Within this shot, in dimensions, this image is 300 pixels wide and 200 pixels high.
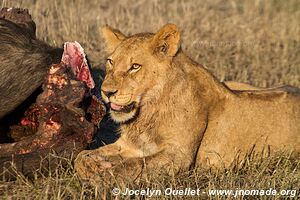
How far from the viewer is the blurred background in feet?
30.9

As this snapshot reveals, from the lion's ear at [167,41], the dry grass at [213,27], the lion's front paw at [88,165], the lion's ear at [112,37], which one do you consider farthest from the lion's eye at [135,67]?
the dry grass at [213,27]

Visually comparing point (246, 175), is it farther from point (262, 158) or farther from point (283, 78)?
point (283, 78)

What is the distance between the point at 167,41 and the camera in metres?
5.46

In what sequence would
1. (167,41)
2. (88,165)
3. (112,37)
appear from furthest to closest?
(112,37) < (167,41) < (88,165)

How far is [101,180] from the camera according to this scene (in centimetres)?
495

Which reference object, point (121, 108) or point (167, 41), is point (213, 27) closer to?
point (167, 41)

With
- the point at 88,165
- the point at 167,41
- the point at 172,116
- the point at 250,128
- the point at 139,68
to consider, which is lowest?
the point at 88,165

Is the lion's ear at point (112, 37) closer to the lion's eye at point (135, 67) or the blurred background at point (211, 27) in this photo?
the lion's eye at point (135, 67)

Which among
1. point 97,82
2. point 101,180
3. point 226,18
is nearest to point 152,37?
point 101,180

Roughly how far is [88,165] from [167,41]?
1057mm

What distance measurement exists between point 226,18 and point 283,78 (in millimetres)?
2911

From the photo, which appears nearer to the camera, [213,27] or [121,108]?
[121,108]

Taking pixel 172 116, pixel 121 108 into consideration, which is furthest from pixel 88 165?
pixel 172 116

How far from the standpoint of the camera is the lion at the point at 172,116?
17.3ft
